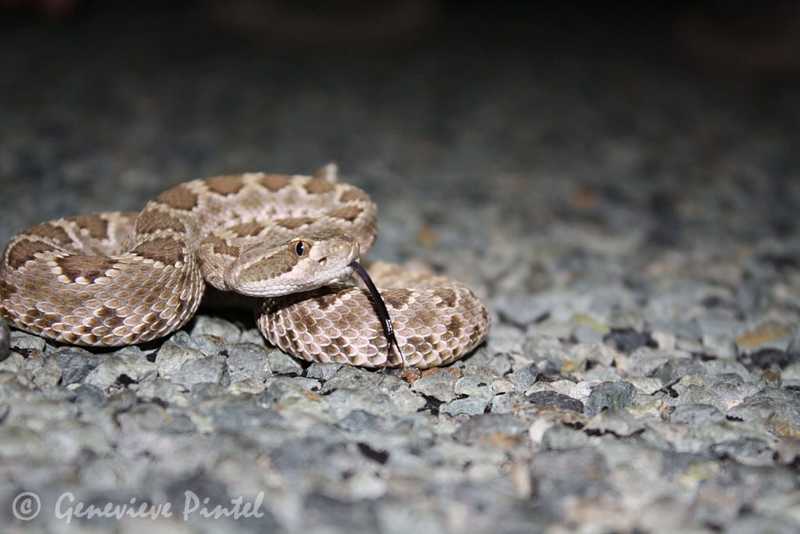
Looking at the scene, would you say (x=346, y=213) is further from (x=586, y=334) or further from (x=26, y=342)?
(x=26, y=342)

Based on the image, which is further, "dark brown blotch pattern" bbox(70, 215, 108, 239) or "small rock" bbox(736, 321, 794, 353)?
"small rock" bbox(736, 321, 794, 353)

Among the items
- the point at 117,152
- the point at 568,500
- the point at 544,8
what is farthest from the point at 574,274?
the point at 544,8

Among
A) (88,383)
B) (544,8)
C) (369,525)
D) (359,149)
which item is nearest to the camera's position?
(369,525)

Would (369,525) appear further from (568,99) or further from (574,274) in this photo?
(568,99)

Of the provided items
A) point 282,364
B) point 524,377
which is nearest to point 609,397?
point 524,377

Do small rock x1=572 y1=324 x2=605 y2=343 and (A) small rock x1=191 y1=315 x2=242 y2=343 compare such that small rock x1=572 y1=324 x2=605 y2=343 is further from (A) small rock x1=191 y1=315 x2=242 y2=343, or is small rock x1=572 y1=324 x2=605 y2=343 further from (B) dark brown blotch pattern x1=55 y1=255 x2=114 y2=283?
(B) dark brown blotch pattern x1=55 y1=255 x2=114 y2=283

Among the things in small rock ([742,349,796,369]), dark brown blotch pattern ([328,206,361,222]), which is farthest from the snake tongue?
small rock ([742,349,796,369])
